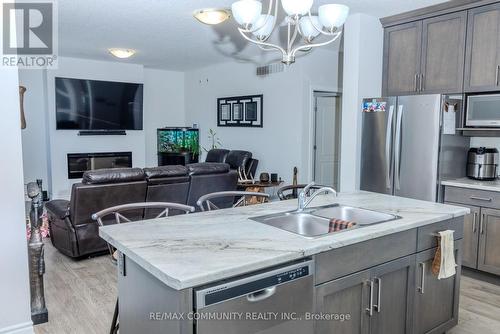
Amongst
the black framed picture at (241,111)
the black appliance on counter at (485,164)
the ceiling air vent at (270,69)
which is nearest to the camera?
the black appliance on counter at (485,164)

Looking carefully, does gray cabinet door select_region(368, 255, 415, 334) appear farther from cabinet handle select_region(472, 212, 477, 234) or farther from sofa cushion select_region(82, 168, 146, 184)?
sofa cushion select_region(82, 168, 146, 184)

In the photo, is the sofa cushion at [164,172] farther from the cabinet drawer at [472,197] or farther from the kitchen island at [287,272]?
the cabinet drawer at [472,197]

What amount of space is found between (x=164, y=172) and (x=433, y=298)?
2695 mm

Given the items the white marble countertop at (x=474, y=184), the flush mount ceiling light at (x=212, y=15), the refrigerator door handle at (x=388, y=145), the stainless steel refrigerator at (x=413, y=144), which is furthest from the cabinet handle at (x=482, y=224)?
the flush mount ceiling light at (x=212, y=15)

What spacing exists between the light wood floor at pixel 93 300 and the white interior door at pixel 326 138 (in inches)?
128

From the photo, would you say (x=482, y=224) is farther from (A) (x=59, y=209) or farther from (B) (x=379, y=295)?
(A) (x=59, y=209)

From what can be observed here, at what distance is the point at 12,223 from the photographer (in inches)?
93.7

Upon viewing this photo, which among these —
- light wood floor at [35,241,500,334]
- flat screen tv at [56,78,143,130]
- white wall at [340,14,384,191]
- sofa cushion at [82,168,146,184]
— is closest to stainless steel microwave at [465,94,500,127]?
white wall at [340,14,384,191]

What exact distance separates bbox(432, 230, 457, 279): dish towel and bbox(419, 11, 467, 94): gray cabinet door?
2.05 m

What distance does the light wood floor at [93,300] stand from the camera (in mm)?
2717

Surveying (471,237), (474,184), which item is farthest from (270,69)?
(471,237)

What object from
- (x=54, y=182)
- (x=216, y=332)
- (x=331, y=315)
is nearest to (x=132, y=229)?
(x=216, y=332)

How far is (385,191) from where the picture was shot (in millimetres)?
4043

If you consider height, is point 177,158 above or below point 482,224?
above
